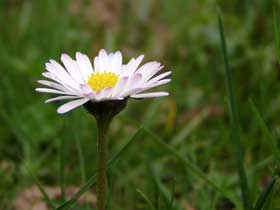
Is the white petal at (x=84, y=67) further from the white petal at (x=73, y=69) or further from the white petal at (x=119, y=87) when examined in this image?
the white petal at (x=119, y=87)

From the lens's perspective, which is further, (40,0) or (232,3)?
(40,0)

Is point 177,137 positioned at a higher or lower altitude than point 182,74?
lower

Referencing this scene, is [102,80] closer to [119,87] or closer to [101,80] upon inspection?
[101,80]

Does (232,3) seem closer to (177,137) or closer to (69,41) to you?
(69,41)

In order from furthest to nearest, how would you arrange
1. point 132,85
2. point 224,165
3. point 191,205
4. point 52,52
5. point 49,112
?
point 52,52 < point 49,112 < point 224,165 < point 191,205 < point 132,85

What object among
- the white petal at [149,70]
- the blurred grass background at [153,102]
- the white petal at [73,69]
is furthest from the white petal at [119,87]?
the blurred grass background at [153,102]

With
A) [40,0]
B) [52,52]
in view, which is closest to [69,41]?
[52,52]

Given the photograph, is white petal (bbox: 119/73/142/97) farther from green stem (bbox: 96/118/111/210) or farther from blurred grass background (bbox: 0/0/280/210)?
blurred grass background (bbox: 0/0/280/210)

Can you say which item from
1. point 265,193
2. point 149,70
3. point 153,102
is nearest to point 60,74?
point 149,70
